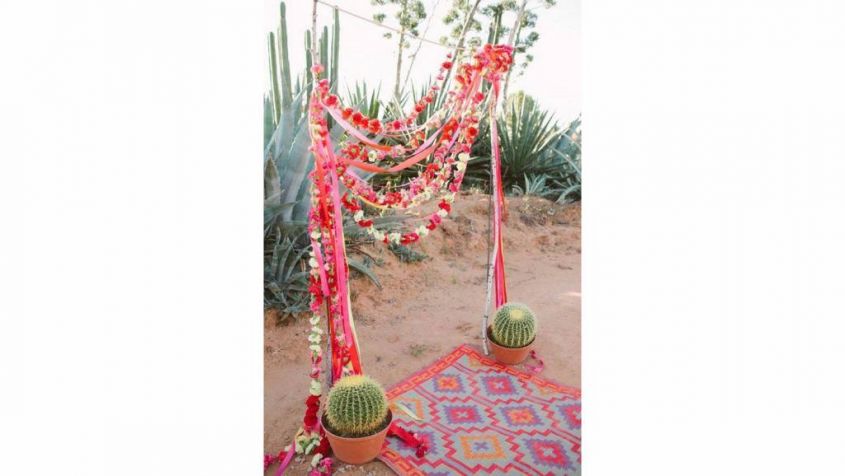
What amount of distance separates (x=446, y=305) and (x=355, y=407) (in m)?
1.46

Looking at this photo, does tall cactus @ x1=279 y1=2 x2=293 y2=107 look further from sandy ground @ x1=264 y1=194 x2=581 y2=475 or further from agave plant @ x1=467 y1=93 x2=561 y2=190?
agave plant @ x1=467 y1=93 x2=561 y2=190

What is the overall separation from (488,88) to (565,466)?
1.36 meters

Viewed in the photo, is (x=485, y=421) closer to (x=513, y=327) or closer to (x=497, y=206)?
(x=513, y=327)

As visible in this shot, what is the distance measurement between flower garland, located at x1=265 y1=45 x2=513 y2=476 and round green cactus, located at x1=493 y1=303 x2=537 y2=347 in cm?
67

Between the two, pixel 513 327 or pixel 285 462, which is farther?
pixel 513 327

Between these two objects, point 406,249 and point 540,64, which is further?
point 406,249

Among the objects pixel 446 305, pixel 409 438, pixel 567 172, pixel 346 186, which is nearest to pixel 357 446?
pixel 409 438

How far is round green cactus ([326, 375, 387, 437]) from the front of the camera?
1.60 metres

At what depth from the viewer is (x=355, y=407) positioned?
1.59m

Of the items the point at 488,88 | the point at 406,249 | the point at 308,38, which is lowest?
the point at 406,249

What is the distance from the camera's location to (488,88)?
2082 mm

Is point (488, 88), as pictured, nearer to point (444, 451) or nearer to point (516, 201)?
point (444, 451)

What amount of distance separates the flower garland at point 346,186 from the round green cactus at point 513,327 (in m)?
0.67
